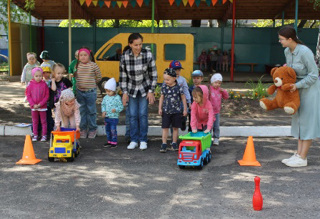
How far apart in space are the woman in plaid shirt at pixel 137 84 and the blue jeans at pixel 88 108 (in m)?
1.08

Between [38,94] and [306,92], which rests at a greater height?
[306,92]

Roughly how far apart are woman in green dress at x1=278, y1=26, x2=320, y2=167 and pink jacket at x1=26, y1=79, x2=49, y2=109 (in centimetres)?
435

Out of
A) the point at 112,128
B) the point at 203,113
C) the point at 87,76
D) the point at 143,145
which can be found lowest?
the point at 143,145

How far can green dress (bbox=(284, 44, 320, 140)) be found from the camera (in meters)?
6.16

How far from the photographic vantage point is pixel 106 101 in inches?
304

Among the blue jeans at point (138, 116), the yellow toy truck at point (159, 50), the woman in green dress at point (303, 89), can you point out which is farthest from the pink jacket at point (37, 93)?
the yellow toy truck at point (159, 50)

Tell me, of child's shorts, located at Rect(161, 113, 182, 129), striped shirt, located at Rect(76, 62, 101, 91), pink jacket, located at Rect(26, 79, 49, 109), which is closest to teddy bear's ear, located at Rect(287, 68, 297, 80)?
child's shorts, located at Rect(161, 113, 182, 129)

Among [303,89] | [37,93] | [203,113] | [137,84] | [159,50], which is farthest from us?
[159,50]

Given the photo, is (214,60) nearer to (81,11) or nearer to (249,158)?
(81,11)

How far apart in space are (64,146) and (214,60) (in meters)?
17.7

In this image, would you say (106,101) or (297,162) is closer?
(297,162)

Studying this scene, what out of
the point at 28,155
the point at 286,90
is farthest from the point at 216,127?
the point at 28,155

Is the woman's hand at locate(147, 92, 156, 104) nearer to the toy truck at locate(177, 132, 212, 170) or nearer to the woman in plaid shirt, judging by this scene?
the woman in plaid shirt

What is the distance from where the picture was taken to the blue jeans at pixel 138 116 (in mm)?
7637
